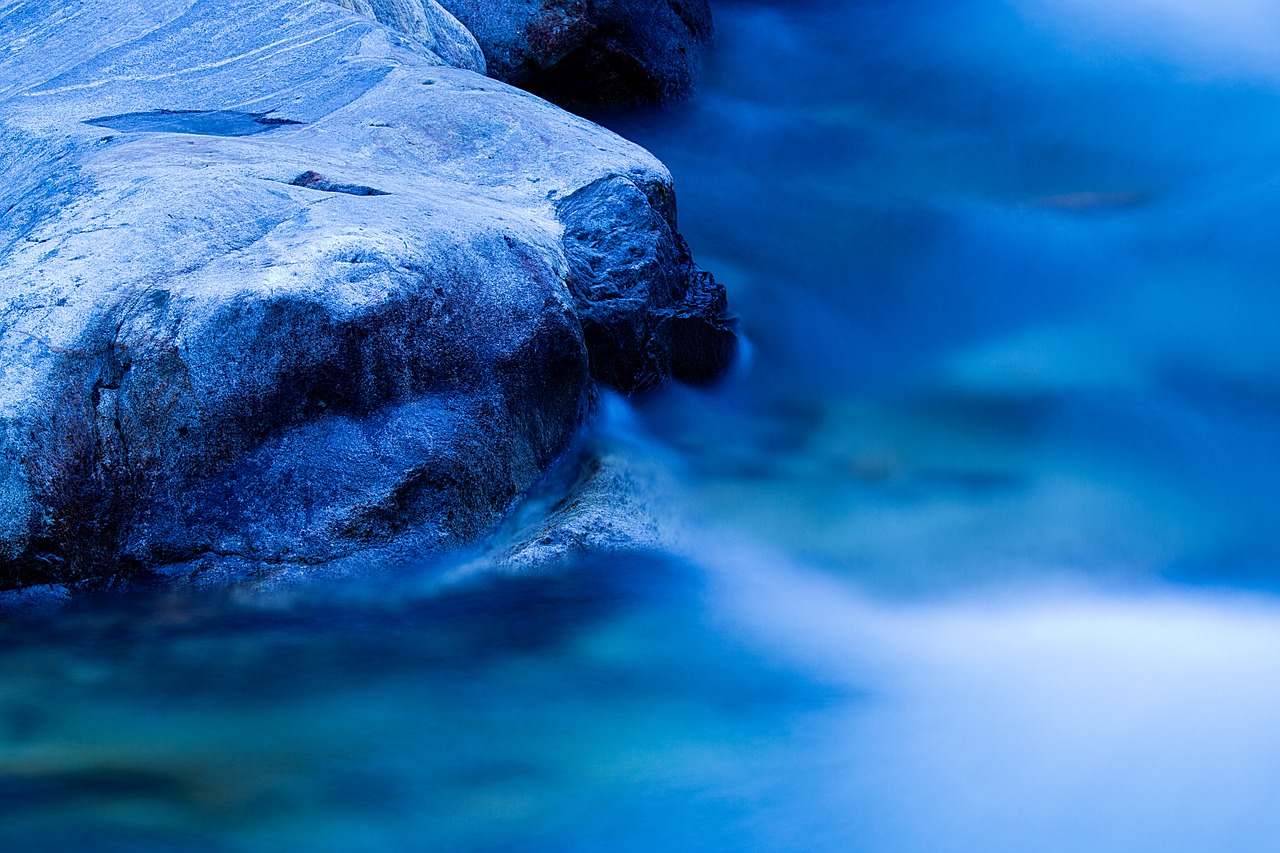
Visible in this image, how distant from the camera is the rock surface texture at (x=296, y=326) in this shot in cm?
325

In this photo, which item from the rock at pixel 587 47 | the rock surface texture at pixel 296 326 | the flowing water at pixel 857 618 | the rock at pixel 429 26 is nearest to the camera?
the flowing water at pixel 857 618

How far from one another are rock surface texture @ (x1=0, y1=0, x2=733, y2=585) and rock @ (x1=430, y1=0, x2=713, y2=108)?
3122 millimetres

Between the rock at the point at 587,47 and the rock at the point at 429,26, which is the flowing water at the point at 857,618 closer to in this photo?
the rock at the point at 587,47

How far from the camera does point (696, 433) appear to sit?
14.7 ft

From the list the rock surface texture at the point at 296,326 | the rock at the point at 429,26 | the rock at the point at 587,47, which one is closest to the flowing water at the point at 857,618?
the rock surface texture at the point at 296,326

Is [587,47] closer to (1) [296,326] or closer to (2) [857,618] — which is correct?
(1) [296,326]

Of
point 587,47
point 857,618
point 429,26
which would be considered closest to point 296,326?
point 857,618

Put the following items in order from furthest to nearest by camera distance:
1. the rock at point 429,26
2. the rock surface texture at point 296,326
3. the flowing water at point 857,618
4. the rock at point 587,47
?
the rock at point 587,47, the rock at point 429,26, the rock surface texture at point 296,326, the flowing water at point 857,618

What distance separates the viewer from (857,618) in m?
3.61

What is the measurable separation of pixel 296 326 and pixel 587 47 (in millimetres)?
4917

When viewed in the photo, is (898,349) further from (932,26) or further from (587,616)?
(932,26)

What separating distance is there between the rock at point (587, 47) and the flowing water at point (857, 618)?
1.34m

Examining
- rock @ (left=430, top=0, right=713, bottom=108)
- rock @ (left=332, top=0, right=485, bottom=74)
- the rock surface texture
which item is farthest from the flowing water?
rock @ (left=332, top=0, right=485, bottom=74)

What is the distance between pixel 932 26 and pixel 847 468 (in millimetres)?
5295
